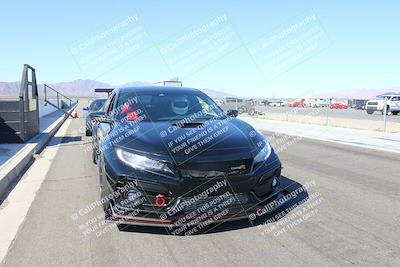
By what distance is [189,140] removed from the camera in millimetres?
4539

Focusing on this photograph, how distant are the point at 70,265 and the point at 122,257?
18.4 inches

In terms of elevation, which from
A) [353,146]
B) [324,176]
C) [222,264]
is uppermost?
[222,264]

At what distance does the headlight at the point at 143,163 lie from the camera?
4.14 metres

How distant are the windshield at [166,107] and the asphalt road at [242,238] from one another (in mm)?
1418

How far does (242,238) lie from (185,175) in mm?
891

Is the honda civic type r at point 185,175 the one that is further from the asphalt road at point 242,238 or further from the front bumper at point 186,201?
the asphalt road at point 242,238

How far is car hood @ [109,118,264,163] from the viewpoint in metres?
4.26

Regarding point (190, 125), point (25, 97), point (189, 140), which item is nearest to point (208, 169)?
point (189, 140)

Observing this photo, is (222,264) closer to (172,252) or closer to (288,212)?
(172,252)

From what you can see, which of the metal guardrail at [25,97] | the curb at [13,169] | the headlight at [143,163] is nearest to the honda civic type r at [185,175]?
the headlight at [143,163]

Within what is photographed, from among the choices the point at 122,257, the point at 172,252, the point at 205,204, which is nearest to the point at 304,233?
the point at 205,204

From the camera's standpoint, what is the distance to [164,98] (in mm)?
6168

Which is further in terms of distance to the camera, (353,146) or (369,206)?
(353,146)

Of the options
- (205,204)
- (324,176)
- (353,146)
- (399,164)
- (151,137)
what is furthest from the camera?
(353,146)
